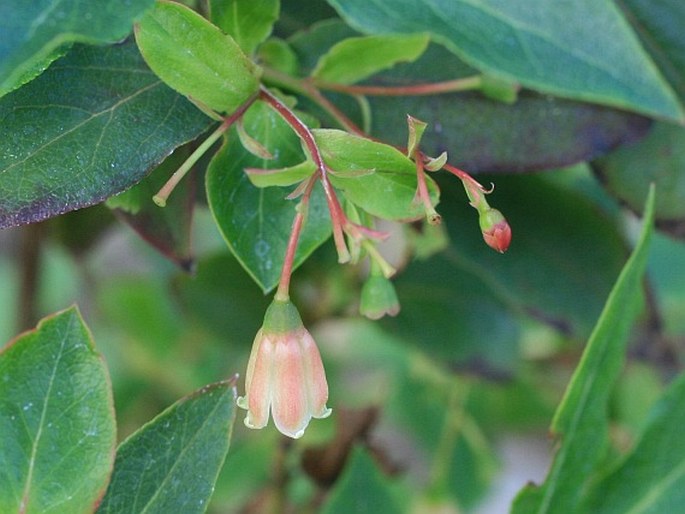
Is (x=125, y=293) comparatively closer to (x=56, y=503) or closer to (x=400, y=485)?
(x=400, y=485)

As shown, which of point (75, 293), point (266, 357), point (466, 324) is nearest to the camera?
point (266, 357)

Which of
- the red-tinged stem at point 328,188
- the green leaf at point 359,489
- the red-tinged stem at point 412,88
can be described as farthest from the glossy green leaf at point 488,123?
the green leaf at point 359,489

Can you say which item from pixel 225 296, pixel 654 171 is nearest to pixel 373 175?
pixel 654 171

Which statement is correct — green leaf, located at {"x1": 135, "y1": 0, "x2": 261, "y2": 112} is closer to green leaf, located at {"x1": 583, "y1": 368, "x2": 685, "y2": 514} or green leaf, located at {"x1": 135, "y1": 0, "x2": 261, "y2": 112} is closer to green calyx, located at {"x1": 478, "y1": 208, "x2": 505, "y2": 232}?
green calyx, located at {"x1": 478, "y1": 208, "x2": 505, "y2": 232}

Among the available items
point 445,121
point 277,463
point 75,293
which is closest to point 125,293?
point 75,293

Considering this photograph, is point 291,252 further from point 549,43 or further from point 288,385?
point 549,43

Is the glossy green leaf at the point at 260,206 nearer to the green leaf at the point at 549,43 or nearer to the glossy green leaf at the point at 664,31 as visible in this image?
the green leaf at the point at 549,43
